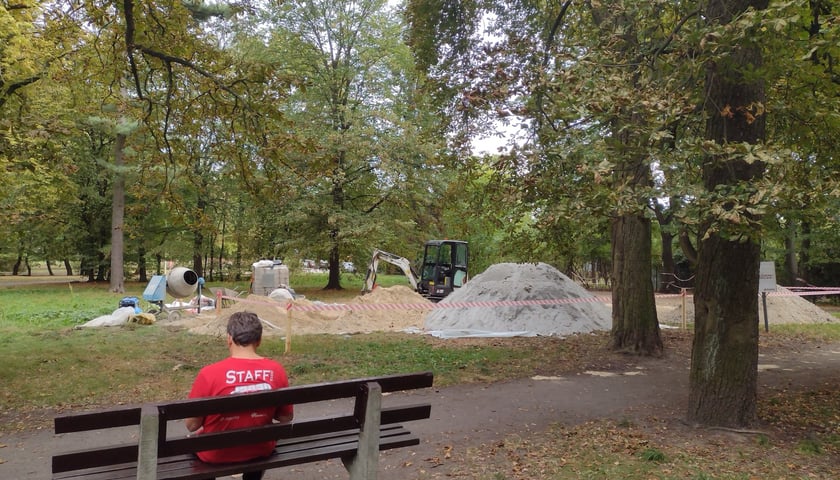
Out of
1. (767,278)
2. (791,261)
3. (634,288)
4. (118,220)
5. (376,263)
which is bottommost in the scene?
(634,288)

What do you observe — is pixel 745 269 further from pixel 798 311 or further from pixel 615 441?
pixel 798 311

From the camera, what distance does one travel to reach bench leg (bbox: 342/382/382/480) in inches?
131

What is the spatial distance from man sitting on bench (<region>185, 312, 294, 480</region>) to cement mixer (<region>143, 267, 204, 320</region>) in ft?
47.0

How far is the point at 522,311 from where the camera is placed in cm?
1476

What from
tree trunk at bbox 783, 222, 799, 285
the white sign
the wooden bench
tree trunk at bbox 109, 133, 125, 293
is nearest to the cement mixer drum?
tree trunk at bbox 109, 133, 125, 293

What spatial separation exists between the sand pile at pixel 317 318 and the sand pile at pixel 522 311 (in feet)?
3.41

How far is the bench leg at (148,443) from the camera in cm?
267

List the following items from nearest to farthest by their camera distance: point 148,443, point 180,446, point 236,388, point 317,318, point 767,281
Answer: point 148,443 < point 180,446 < point 236,388 < point 767,281 < point 317,318

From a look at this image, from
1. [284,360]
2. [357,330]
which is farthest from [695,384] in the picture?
[357,330]

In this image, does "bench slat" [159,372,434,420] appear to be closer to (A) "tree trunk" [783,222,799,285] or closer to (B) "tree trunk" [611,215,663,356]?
(B) "tree trunk" [611,215,663,356]

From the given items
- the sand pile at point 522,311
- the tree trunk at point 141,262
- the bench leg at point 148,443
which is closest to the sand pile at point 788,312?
the sand pile at point 522,311

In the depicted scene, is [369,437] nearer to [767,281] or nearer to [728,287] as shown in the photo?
[728,287]

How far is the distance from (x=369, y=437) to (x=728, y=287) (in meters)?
3.95

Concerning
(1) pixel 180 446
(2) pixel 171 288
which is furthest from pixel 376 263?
(1) pixel 180 446
